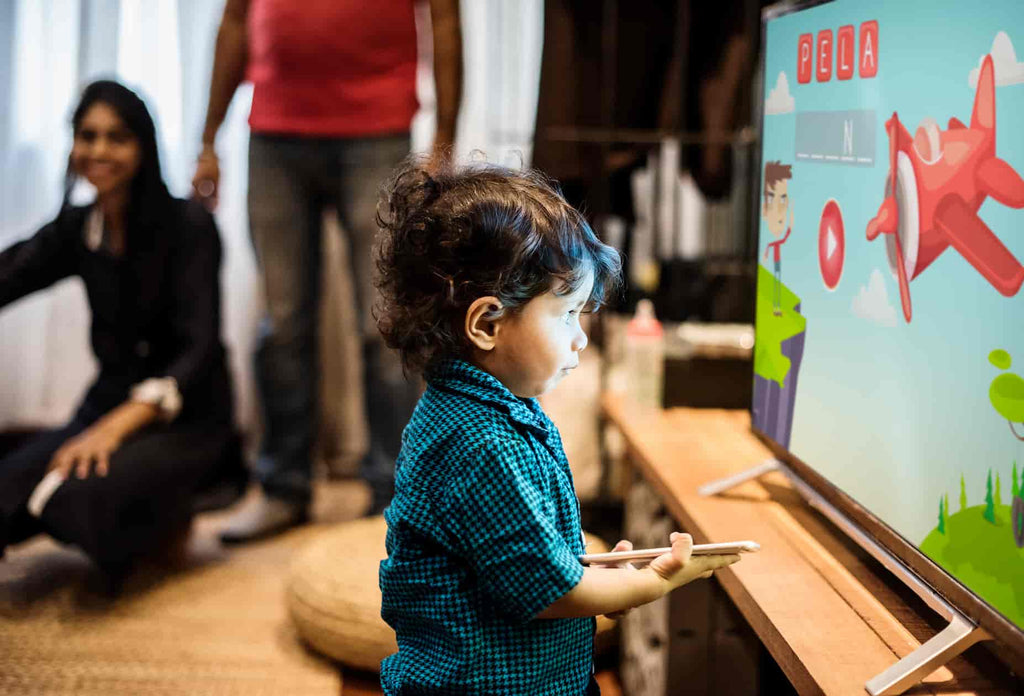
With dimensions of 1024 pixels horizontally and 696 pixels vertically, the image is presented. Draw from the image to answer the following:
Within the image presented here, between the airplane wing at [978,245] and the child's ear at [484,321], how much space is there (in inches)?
15.7

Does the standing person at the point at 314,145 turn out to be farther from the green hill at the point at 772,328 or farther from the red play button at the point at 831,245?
the red play button at the point at 831,245

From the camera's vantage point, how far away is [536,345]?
37.8 inches

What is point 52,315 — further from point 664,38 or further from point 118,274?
point 664,38

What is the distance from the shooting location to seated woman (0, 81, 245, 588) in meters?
1.98

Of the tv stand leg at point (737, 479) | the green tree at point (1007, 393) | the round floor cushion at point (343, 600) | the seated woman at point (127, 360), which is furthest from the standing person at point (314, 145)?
the green tree at point (1007, 393)

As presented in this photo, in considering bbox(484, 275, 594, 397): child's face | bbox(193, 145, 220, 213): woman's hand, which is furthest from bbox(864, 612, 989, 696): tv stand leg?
bbox(193, 145, 220, 213): woman's hand

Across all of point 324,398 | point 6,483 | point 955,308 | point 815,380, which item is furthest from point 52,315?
point 955,308

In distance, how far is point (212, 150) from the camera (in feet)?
8.03

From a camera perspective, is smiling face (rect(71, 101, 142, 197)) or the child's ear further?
smiling face (rect(71, 101, 142, 197))

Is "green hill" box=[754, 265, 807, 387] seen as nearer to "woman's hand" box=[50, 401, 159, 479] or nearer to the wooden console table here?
the wooden console table

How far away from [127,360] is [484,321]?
4.99 ft

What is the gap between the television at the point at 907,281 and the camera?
→ 86 centimetres

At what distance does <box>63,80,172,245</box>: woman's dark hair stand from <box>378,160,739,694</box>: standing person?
1.33 m

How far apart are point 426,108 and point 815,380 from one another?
1.84 meters
